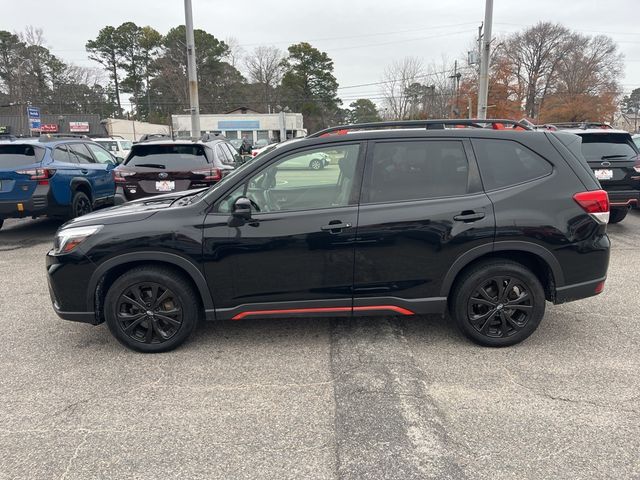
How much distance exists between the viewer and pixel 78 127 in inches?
2181

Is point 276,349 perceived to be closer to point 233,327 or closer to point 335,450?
point 233,327

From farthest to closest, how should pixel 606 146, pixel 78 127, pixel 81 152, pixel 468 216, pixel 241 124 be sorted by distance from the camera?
1. pixel 241 124
2. pixel 78 127
3. pixel 81 152
4. pixel 606 146
5. pixel 468 216

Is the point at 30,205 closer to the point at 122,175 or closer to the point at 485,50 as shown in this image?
the point at 122,175

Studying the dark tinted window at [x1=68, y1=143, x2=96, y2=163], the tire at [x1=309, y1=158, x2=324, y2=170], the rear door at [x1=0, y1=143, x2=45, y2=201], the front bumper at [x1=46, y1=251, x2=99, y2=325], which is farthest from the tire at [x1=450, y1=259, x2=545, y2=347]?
the dark tinted window at [x1=68, y1=143, x2=96, y2=163]

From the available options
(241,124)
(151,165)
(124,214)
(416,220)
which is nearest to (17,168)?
(151,165)

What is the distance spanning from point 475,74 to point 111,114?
57191 millimetres

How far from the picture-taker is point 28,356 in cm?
377

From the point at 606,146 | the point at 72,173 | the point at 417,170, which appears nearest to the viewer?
the point at 417,170

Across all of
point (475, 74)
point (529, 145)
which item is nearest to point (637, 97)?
point (475, 74)

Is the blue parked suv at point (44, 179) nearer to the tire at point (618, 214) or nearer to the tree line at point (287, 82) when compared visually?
the tire at point (618, 214)

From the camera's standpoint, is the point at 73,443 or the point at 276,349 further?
the point at 276,349

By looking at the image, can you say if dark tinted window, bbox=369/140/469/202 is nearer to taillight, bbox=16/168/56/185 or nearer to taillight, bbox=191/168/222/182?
taillight, bbox=191/168/222/182

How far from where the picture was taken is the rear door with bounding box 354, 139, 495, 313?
3564 millimetres

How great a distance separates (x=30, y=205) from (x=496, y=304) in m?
7.20
